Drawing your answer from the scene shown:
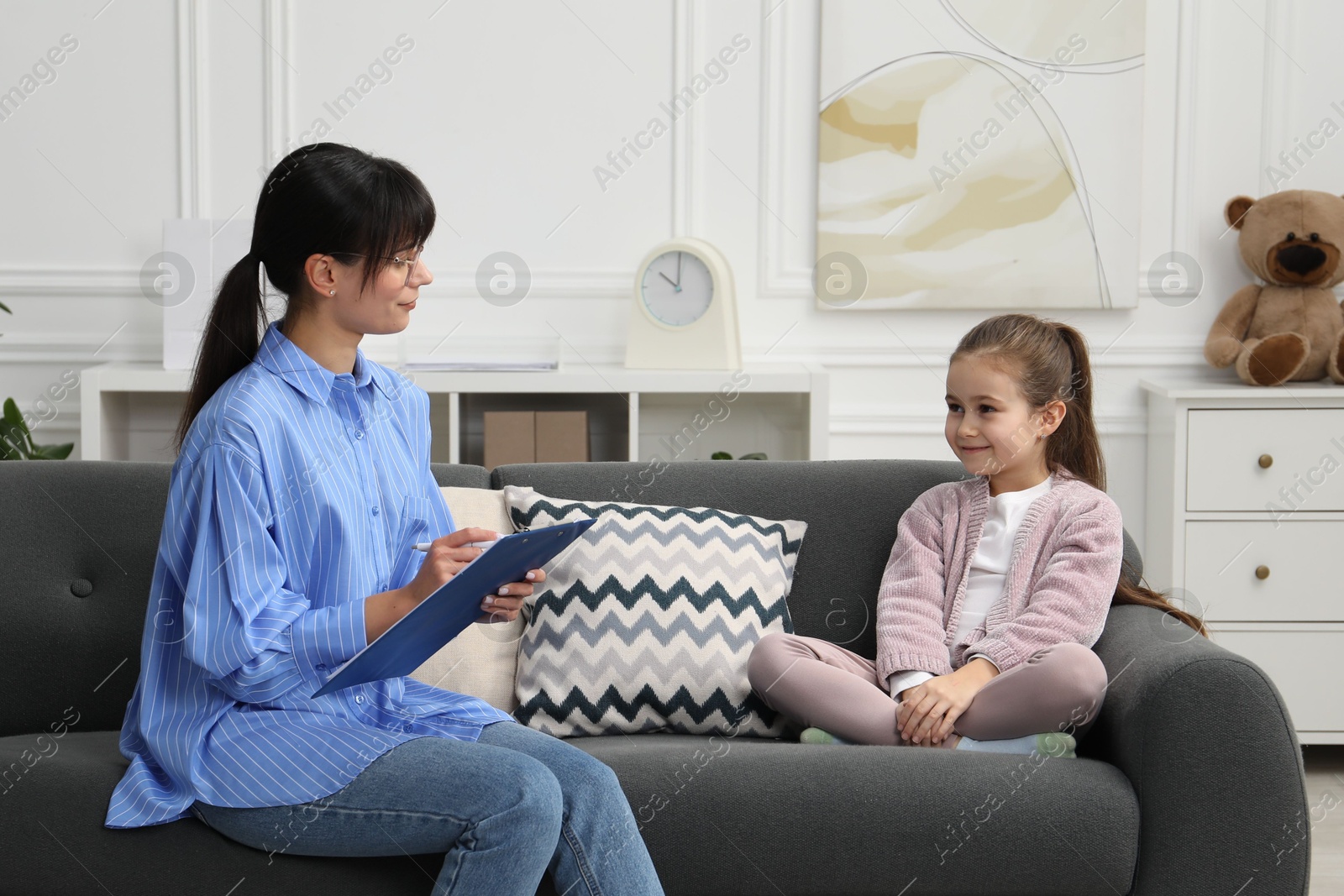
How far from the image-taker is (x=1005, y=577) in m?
1.78

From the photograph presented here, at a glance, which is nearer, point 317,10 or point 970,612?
point 970,612

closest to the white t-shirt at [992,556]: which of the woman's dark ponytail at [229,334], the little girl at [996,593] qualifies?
the little girl at [996,593]

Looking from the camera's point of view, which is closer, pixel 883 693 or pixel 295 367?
pixel 295 367

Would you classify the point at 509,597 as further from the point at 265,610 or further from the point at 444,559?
the point at 265,610

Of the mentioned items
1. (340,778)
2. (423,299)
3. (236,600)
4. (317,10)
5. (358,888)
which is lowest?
(358,888)

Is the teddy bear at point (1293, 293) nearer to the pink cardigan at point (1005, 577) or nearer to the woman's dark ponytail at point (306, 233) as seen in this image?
the pink cardigan at point (1005, 577)

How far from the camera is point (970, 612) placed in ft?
5.82

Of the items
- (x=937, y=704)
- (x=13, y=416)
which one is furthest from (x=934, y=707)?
(x=13, y=416)

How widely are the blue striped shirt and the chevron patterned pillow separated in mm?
311

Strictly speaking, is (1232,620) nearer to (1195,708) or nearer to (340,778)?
(1195,708)

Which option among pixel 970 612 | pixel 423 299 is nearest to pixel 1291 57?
pixel 970 612

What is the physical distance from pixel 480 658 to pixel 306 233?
0.72 metres

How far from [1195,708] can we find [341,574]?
1026mm

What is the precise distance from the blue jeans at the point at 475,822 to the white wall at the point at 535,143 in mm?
1762
